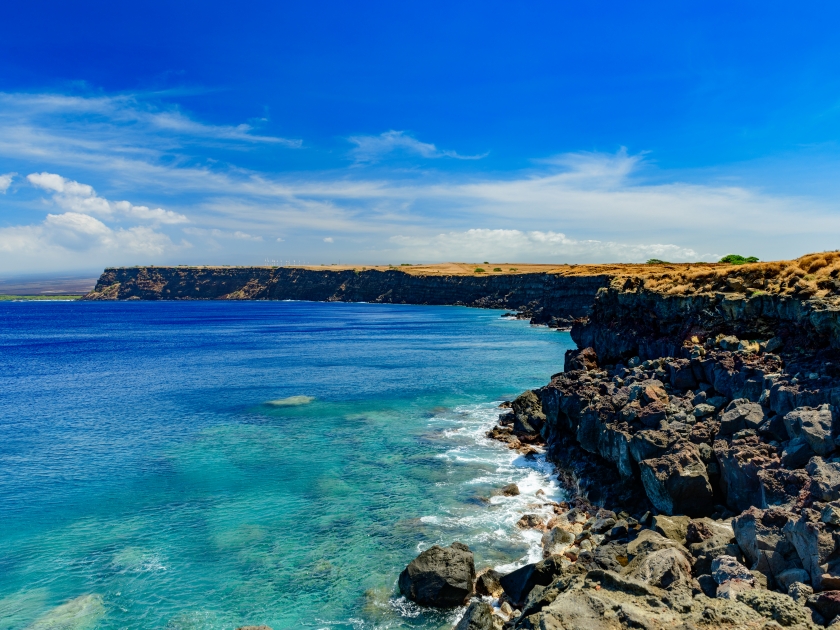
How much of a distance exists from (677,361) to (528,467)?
12.5 meters

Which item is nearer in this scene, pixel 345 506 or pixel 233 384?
pixel 345 506

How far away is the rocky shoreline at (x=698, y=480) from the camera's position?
14.8 m

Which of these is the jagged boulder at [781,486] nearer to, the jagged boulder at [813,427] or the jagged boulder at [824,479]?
the jagged boulder at [824,479]

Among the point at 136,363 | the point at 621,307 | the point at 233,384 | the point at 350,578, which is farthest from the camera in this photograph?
the point at 136,363

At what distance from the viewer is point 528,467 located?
3741cm

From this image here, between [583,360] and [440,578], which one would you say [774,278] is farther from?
[440,578]

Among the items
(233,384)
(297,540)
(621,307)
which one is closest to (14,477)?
(297,540)

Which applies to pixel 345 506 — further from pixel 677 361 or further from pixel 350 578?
pixel 677 361

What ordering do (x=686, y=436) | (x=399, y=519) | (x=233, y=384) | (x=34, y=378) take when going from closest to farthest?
(x=686, y=436), (x=399, y=519), (x=233, y=384), (x=34, y=378)

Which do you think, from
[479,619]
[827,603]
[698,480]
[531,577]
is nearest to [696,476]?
[698,480]

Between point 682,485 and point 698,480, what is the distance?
685mm

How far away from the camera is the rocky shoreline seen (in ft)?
48.4

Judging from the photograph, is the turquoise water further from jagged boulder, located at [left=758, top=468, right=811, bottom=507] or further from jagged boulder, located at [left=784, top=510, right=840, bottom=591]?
jagged boulder, located at [left=784, top=510, right=840, bottom=591]

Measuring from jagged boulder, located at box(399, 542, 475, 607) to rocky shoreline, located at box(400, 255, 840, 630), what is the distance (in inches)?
2.2
